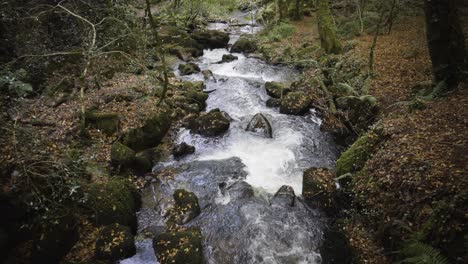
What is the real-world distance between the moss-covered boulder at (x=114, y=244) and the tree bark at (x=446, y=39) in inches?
371

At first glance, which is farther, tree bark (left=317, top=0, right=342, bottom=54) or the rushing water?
tree bark (left=317, top=0, right=342, bottom=54)

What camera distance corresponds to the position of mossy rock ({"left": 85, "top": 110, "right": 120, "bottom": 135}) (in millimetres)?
10086

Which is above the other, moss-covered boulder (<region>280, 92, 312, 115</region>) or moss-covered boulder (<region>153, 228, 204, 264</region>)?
moss-covered boulder (<region>153, 228, 204, 264</region>)

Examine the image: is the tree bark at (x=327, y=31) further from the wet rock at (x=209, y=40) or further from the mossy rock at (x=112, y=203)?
the mossy rock at (x=112, y=203)

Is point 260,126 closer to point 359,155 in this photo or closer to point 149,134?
point 149,134

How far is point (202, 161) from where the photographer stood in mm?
10266

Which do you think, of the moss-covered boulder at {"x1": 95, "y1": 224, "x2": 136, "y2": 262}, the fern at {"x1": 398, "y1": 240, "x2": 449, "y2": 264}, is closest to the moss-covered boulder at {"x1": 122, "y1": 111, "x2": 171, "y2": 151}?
the moss-covered boulder at {"x1": 95, "y1": 224, "x2": 136, "y2": 262}

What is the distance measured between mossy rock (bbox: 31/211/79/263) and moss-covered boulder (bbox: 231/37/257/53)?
60.7ft

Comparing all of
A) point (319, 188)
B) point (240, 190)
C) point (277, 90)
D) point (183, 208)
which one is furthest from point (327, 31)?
point (183, 208)

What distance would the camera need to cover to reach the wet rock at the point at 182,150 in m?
10.4

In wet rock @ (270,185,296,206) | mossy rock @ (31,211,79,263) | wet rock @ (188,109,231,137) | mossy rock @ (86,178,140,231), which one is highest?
mossy rock @ (31,211,79,263)

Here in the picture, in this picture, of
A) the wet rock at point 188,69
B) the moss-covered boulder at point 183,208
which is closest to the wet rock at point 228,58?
the wet rock at point 188,69

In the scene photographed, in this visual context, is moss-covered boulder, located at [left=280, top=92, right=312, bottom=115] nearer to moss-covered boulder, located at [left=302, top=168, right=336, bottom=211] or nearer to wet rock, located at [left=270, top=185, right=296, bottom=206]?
moss-covered boulder, located at [left=302, top=168, right=336, bottom=211]

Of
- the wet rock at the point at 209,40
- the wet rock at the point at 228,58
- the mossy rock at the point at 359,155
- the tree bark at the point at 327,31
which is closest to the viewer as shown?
the mossy rock at the point at 359,155
